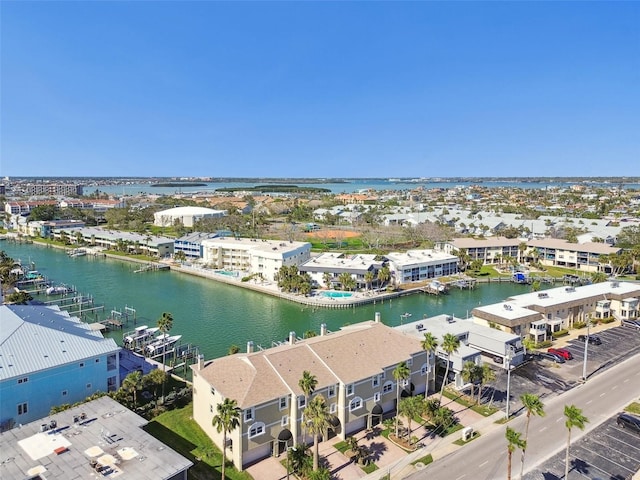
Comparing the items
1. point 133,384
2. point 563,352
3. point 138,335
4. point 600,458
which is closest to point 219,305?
point 138,335

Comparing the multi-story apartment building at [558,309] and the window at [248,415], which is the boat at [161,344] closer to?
the window at [248,415]

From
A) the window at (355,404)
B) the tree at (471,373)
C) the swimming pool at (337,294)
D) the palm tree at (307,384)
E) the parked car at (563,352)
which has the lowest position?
the swimming pool at (337,294)

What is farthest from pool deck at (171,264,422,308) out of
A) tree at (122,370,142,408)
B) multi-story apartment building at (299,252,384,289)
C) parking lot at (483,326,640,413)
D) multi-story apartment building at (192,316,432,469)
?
tree at (122,370,142,408)

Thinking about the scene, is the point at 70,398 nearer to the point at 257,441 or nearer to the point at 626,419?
the point at 257,441

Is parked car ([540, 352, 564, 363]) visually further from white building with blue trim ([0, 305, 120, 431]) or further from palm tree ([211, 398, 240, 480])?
white building with blue trim ([0, 305, 120, 431])

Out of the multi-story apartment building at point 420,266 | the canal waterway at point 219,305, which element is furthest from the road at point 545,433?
the multi-story apartment building at point 420,266

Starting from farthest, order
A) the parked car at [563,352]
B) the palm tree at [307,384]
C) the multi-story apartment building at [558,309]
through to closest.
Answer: the multi-story apartment building at [558,309] < the parked car at [563,352] < the palm tree at [307,384]

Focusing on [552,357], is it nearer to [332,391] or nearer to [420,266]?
[332,391]

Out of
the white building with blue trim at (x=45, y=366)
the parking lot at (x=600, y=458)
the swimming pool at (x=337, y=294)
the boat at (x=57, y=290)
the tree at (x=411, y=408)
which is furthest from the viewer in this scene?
the boat at (x=57, y=290)
